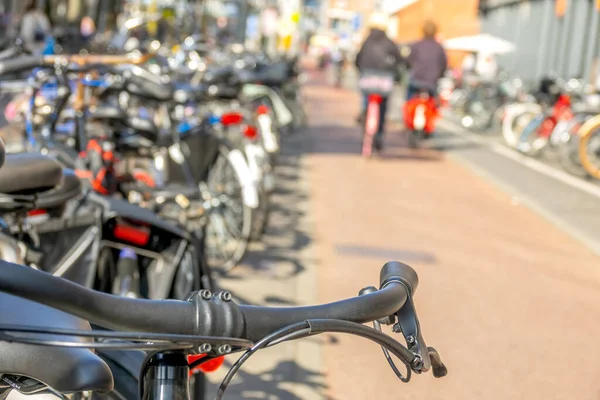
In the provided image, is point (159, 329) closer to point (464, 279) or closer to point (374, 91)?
point (464, 279)

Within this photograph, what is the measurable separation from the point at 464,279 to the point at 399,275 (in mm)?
5876

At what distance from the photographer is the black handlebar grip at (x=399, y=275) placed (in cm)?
157

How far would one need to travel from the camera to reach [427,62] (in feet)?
53.7

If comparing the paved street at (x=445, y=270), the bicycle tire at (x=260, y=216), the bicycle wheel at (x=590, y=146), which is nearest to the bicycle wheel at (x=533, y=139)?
the paved street at (x=445, y=270)

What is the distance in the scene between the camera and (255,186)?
22.5 ft

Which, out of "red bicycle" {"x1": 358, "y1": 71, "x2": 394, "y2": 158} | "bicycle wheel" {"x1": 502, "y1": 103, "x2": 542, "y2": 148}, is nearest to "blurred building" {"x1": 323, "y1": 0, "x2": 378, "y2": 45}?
"bicycle wheel" {"x1": 502, "y1": 103, "x2": 542, "y2": 148}

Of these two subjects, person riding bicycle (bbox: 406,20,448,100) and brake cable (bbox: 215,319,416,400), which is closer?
brake cable (bbox: 215,319,416,400)

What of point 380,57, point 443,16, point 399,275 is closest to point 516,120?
point 380,57

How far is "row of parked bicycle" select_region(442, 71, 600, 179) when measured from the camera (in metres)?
13.7

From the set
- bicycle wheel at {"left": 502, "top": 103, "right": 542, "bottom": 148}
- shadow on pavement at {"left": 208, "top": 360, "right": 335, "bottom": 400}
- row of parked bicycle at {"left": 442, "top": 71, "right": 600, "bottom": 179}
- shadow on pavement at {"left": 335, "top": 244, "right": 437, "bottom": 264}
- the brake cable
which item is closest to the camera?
the brake cable

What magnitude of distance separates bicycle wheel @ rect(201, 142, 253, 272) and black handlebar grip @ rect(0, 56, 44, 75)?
66.0 inches

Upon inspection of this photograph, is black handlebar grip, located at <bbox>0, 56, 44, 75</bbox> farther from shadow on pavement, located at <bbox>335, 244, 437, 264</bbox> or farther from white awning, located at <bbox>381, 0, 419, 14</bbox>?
white awning, located at <bbox>381, 0, 419, 14</bbox>

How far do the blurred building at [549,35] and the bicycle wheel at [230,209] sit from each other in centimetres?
1771

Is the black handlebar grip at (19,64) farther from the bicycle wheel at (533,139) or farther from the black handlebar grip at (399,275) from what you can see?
the bicycle wheel at (533,139)
